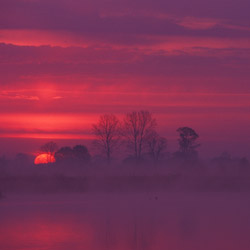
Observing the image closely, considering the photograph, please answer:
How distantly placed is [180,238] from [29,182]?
20296mm

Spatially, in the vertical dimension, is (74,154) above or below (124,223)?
above

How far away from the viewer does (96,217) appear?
2756 centimetres

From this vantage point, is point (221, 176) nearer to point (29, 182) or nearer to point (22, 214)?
point (29, 182)

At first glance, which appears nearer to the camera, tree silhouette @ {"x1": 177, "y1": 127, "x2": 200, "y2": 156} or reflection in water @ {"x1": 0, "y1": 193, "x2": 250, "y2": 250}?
reflection in water @ {"x1": 0, "y1": 193, "x2": 250, "y2": 250}

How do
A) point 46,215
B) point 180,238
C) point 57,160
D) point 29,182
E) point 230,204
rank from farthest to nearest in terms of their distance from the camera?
point 57,160 → point 29,182 → point 230,204 → point 46,215 → point 180,238

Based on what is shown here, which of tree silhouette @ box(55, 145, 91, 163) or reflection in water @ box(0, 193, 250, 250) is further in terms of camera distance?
tree silhouette @ box(55, 145, 91, 163)

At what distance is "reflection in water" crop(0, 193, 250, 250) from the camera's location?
20734 mm

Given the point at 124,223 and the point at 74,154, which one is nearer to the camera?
the point at 124,223

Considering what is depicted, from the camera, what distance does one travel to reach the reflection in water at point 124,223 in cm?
2073

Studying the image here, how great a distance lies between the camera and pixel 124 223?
2559 cm

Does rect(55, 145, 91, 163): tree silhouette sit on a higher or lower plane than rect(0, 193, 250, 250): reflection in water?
higher

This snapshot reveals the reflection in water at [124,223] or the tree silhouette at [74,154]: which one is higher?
the tree silhouette at [74,154]

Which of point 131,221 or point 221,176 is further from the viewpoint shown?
point 221,176

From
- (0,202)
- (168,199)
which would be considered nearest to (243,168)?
(168,199)
